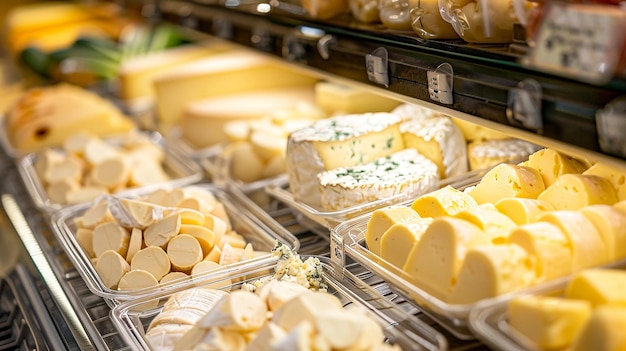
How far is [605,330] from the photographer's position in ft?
3.33

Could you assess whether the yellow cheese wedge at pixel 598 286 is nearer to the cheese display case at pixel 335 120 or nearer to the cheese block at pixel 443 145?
the cheese display case at pixel 335 120

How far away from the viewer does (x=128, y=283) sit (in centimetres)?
168

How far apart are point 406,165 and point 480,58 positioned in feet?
1.72

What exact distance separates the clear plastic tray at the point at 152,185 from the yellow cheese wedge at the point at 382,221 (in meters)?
0.99

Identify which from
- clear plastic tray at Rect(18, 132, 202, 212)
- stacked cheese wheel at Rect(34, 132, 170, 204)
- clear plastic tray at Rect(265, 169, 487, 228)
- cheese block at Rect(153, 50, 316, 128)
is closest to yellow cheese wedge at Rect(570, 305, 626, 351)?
clear plastic tray at Rect(265, 169, 487, 228)

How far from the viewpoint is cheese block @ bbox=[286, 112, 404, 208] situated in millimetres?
1949

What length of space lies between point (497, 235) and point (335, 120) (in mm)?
873

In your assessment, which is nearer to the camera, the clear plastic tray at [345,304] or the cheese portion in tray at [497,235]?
the cheese portion in tray at [497,235]

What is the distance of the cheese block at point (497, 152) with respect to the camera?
182cm

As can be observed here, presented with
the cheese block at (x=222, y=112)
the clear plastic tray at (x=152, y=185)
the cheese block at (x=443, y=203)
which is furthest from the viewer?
the cheese block at (x=222, y=112)

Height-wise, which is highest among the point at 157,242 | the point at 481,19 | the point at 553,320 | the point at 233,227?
the point at 481,19

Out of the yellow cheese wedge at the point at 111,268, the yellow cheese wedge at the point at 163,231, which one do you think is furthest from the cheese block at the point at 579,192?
the yellow cheese wedge at the point at 111,268

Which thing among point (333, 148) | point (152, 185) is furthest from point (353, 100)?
point (152, 185)

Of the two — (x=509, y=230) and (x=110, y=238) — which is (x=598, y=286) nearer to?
(x=509, y=230)
